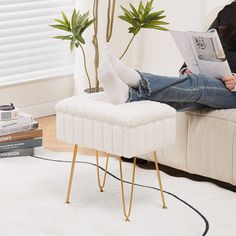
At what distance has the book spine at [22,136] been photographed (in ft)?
→ 11.3

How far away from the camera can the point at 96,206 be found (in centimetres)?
279

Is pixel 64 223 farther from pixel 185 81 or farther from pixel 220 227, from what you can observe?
pixel 185 81

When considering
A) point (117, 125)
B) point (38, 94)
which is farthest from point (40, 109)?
point (117, 125)

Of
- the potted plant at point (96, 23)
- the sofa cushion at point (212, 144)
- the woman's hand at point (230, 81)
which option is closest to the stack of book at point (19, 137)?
the potted plant at point (96, 23)

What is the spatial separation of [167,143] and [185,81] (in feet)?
1.17

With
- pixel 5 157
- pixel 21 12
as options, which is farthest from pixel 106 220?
pixel 21 12

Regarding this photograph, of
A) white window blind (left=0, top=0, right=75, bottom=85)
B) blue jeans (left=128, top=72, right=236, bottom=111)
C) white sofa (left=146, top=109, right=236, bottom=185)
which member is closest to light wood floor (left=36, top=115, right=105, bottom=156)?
white window blind (left=0, top=0, right=75, bottom=85)

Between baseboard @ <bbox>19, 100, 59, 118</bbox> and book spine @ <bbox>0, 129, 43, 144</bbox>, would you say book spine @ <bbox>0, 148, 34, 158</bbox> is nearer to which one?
book spine @ <bbox>0, 129, 43, 144</bbox>

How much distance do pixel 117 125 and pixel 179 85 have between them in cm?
46

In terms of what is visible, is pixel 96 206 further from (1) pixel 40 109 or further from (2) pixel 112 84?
(1) pixel 40 109

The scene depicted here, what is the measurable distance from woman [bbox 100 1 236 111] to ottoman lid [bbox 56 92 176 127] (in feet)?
0.20

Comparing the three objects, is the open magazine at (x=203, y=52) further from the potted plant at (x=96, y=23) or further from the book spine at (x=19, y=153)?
the book spine at (x=19, y=153)

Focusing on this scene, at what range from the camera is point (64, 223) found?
2.61 meters

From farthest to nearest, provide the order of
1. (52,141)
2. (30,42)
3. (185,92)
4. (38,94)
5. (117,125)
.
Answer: (38,94), (30,42), (52,141), (185,92), (117,125)
